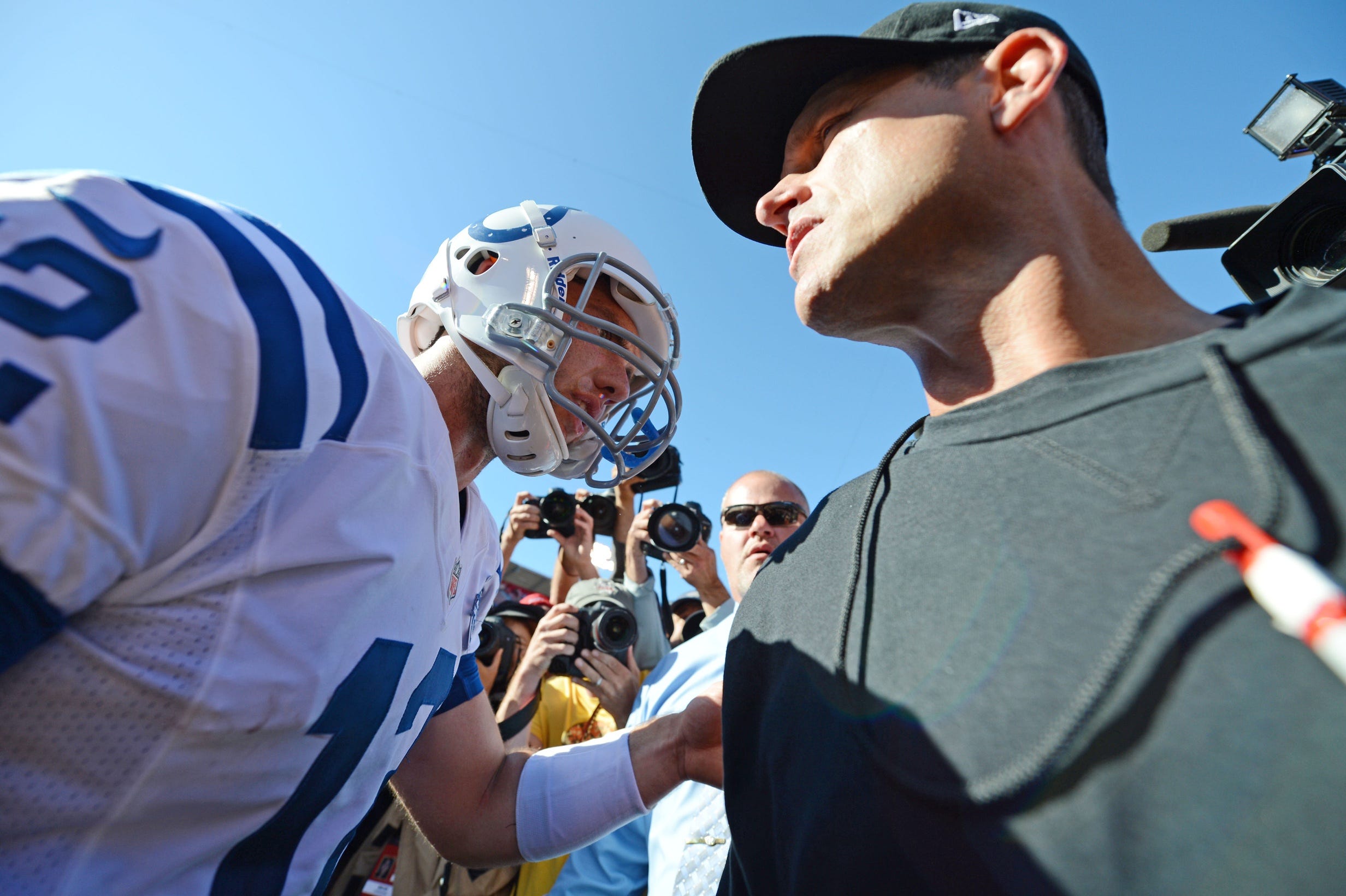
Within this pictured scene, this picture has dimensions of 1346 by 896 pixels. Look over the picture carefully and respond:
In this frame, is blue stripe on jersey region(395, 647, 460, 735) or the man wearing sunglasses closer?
blue stripe on jersey region(395, 647, 460, 735)

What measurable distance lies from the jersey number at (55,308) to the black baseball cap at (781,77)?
1.51 meters

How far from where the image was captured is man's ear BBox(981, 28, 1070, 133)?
4.61 ft

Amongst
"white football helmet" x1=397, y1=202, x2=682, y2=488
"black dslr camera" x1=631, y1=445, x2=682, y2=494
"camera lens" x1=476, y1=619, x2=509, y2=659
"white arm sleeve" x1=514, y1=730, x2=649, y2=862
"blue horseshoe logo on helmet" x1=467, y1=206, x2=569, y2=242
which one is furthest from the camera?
"black dslr camera" x1=631, y1=445, x2=682, y2=494

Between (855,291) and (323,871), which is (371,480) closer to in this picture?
(323,871)

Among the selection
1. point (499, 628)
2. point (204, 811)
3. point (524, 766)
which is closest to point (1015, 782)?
point (204, 811)

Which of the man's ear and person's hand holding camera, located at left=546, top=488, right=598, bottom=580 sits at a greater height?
the man's ear

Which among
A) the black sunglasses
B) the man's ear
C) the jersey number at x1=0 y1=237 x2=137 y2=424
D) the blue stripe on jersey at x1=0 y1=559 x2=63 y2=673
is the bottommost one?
the black sunglasses

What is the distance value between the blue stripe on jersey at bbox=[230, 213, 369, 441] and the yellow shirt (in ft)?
9.58

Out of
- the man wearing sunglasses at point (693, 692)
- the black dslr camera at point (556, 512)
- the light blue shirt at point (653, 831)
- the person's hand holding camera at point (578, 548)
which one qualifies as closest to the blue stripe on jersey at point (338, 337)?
the man wearing sunglasses at point (693, 692)

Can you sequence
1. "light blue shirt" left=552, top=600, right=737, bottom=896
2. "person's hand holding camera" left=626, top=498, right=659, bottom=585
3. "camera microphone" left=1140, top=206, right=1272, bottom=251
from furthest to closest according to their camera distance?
"person's hand holding camera" left=626, top=498, right=659, bottom=585, "light blue shirt" left=552, top=600, right=737, bottom=896, "camera microphone" left=1140, top=206, right=1272, bottom=251

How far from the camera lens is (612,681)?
3.70m

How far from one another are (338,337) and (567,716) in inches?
134

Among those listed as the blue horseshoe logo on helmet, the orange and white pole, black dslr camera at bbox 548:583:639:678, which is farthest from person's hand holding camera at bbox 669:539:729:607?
the orange and white pole

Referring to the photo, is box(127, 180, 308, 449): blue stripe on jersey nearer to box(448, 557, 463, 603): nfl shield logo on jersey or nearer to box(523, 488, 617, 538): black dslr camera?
box(448, 557, 463, 603): nfl shield logo on jersey
